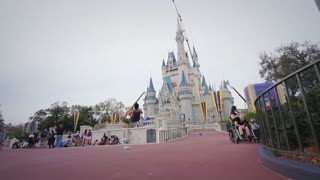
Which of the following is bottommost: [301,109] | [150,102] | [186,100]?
[301,109]

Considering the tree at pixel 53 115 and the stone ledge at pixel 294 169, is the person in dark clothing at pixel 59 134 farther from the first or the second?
the tree at pixel 53 115

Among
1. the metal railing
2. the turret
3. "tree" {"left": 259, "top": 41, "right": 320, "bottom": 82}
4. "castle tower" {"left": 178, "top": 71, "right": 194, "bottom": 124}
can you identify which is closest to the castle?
"castle tower" {"left": 178, "top": 71, "right": 194, "bottom": 124}

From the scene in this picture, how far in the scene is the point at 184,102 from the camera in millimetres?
47500

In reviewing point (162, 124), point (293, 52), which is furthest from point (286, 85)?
point (293, 52)

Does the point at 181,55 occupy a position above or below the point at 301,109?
above

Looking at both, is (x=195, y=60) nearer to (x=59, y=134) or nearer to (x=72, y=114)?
(x=72, y=114)

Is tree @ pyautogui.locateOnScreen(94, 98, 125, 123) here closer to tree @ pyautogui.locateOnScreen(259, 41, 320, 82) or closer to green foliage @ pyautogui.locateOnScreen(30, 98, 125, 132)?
green foliage @ pyautogui.locateOnScreen(30, 98, 125, 132)

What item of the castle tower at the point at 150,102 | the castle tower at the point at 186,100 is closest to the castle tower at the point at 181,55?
the castle tower at the point at 186,100

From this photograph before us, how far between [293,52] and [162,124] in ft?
64.8

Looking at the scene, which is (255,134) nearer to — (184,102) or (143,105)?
(184,102)

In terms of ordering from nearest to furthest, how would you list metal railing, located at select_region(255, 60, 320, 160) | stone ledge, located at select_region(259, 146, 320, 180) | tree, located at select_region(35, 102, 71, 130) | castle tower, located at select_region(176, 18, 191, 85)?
stone ledge, located at select_region(259, 146, 320, 180) → metal railing, located at select_region(255, 60, 320, 160) → tree, located at select_region(35, 102, 71, 130) → castle tower, located at select_region(176, 18, 191, 85)

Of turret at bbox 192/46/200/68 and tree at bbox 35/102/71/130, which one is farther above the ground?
turret at bbox 192/46/200/68

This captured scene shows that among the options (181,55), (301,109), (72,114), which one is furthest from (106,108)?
(301,109)

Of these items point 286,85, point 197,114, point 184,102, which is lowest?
point 286,85
